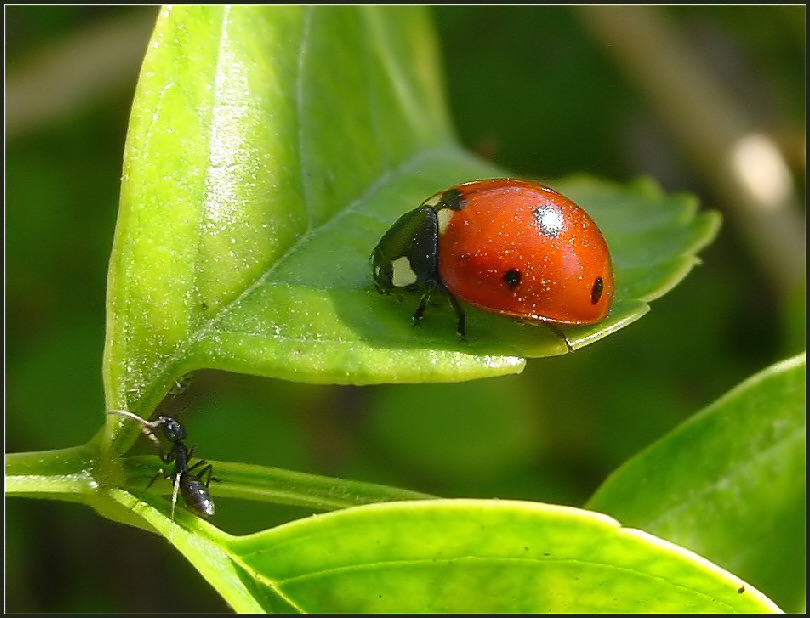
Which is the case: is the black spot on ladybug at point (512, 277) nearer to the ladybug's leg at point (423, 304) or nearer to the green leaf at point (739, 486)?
the ladybug's leg at point (423, 304)

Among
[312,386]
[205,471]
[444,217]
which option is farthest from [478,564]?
[312,386]

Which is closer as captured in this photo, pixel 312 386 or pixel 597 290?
pixel 597 290

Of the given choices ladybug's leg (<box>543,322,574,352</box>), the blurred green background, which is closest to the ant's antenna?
ladybug's leg (<box>543,322,574,352</box>)

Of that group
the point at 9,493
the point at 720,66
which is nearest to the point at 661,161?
the point at 720,66

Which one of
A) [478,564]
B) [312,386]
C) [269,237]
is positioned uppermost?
[269,237]

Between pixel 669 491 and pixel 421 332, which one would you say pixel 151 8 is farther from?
pixel 669 491

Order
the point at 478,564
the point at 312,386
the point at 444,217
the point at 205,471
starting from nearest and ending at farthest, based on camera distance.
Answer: the point at 478,564
the point at 205,471
the point at 444,217
the point at 312,386

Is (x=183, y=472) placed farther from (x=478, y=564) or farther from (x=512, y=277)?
(x=512, y=277)
